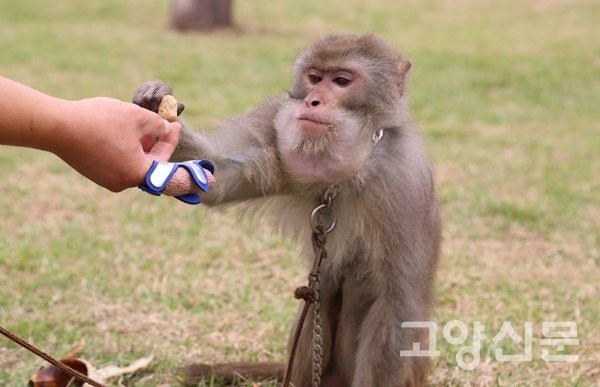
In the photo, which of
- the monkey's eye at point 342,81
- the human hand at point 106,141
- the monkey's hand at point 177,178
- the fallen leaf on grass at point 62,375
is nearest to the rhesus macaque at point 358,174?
the monkey's eye at point 342,81

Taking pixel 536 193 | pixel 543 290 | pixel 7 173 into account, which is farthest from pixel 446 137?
pixel 7 173

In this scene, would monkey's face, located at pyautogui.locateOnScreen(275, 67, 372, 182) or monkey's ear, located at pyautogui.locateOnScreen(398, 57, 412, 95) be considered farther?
monkey's ear, located at pyautogui.locateOnScreen(398, 57, 412, 95)

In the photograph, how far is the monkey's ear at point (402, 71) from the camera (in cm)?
333

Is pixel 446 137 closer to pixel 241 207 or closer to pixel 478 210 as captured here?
pixel 478 210

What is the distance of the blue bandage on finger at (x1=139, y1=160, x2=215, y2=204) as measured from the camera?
2.43 m

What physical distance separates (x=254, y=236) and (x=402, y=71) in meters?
2.29

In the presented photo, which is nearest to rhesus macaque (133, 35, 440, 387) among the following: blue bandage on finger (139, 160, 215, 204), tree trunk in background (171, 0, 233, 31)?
blue bandage on finger (139, 160, 215, 204)

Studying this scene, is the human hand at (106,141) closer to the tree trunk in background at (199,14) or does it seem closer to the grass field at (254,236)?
the grass field at (254,236)

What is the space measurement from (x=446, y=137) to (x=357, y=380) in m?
4.70

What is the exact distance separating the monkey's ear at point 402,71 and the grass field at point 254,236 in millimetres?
424

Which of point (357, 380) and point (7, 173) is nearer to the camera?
point (357, 380)

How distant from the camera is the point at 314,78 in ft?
10.3

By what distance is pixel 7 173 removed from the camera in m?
6.41

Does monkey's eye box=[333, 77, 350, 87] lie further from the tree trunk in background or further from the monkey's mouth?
the tree trunk in background
